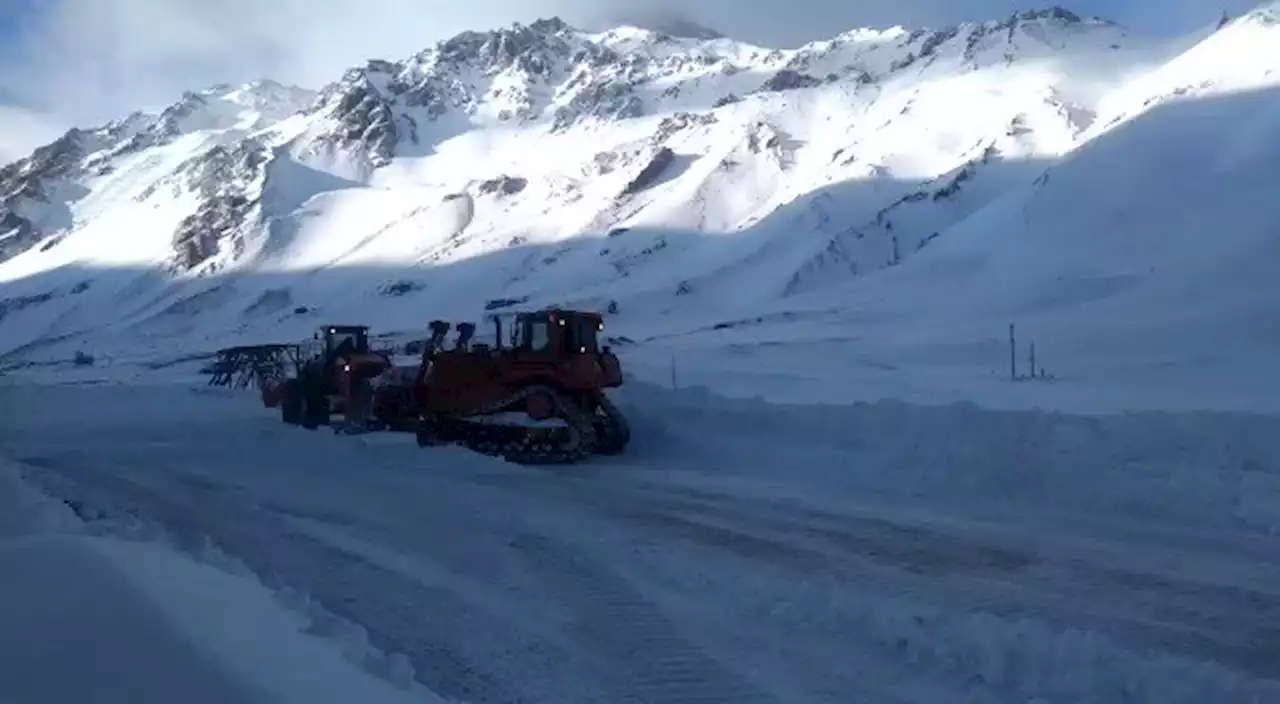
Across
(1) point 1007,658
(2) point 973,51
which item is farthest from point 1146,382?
(2) point 973,51

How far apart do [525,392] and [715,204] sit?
355 ft

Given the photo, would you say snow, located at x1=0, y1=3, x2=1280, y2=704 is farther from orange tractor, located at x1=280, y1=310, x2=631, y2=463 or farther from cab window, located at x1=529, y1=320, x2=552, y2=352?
cab window, located at x1=529, y1=320, x2=552, y2=352

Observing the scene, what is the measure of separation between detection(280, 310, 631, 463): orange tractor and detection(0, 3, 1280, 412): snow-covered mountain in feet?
116

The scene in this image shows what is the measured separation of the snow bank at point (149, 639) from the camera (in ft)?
18.3

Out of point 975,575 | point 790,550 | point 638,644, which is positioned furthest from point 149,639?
point 975,575

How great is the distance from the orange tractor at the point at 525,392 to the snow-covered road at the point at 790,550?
0.73 meters

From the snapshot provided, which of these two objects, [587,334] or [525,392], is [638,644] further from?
[587,334]

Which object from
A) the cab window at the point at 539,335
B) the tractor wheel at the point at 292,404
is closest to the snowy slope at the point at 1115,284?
the cab window at the point at 539,335

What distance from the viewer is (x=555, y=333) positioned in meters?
18.3

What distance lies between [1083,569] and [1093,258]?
50.8 meters

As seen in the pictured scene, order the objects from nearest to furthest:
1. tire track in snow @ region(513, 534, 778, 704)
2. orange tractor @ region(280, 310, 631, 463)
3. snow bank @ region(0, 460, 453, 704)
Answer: snow bank @ region(0, 460, 453, 704) → tire track in snow @ region(513, 534, 778, 704) → orange tractor @ region(280, 310, 631, 463)

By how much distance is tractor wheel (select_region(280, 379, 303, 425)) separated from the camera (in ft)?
82.5

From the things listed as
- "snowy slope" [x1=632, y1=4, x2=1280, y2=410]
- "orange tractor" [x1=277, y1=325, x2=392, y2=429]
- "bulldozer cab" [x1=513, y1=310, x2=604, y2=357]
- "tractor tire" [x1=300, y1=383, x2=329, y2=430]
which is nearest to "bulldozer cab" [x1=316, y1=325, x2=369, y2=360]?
"orange tractor" [x1=277, y1=325, x2=392, y2=429]

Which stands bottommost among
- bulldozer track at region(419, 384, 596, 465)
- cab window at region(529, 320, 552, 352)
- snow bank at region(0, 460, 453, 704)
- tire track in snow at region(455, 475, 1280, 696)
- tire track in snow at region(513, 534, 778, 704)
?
tire track in snow at region(513, 534, 778, 704)
